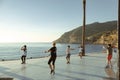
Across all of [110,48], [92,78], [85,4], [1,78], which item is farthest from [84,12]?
[1,78]

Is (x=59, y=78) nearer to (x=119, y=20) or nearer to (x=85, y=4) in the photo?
(x=119, y=20)

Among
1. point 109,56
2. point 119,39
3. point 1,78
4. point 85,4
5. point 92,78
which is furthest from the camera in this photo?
point 85,4

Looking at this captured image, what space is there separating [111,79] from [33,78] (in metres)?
3.61

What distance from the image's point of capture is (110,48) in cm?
1488

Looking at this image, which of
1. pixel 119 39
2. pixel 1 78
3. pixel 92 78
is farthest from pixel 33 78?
pixel 119 39

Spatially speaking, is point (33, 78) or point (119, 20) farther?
point (33, 78)

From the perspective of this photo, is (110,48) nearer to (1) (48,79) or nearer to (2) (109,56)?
(2) (109,56)

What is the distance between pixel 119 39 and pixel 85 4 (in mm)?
16390

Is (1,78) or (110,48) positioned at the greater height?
(110,48)

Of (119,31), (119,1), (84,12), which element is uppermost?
(84,12)

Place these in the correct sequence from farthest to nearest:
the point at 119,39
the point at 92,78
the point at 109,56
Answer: the point at 109,56 → the point at 92,78 → the point at 119,39

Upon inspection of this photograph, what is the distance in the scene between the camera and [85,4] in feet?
77.0

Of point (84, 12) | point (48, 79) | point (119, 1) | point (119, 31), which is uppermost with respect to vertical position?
point (84, 12)

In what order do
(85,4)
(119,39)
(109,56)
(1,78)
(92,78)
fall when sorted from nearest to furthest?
(119,39) < (1,78) < (92,78) < (109,56) < (85,4)
